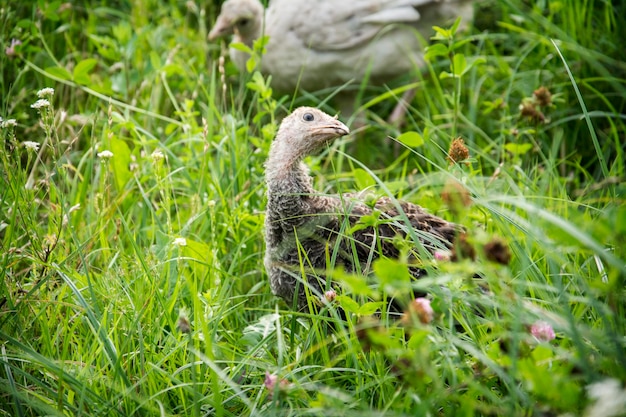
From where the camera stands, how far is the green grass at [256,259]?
1.82m

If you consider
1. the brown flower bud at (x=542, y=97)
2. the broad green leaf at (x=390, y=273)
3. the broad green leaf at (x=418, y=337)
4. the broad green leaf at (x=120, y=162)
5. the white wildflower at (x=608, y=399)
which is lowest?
the broad green leaf at (x=120, y=162)

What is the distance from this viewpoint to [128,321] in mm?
2648

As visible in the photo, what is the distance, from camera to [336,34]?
456cm

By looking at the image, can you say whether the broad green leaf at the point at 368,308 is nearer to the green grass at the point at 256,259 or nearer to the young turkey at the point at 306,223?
the green grass at the point at 256,259

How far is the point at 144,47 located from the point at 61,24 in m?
0.62

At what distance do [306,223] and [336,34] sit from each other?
6.98ft

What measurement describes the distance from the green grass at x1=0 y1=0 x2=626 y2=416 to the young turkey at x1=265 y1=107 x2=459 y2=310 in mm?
159

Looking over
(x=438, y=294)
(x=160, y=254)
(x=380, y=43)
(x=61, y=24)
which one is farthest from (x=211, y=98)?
(x=438, y=294)

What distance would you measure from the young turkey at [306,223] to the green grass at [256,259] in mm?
159

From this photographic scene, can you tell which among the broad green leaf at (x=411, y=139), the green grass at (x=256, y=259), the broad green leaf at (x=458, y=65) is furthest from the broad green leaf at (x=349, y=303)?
the broad green leaf at (x=458, y=65)

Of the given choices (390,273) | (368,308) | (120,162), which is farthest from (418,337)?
(120,162)

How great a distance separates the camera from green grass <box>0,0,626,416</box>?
1.82 m

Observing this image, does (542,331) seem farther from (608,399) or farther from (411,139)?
(411,139)

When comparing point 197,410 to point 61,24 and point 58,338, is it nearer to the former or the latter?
point 58,338
